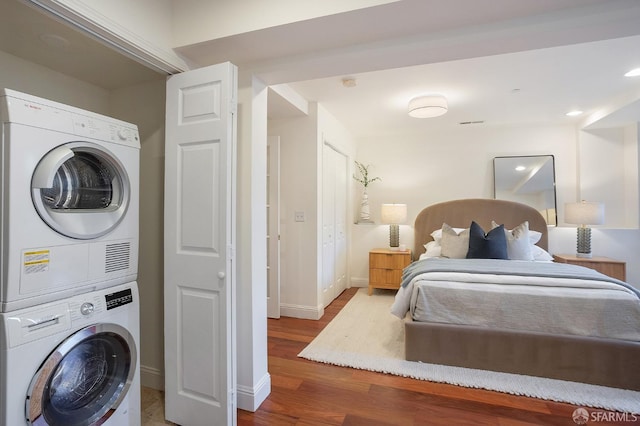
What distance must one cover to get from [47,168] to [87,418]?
1157 mm

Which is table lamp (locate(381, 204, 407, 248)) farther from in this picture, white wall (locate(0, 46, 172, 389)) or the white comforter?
white wall (locate(0, 46, 172, 389))

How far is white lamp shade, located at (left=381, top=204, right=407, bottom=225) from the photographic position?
4.50 metres

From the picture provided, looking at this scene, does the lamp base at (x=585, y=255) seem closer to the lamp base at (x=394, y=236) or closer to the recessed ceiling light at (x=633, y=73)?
the recessed ceiling light at (x=633, y=73)

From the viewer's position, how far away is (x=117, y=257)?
5.34 feet

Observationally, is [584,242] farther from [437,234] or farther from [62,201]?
[62,201]

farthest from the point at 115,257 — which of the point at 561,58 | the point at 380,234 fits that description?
Answer: the point at 380,234

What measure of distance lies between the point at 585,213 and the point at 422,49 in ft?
12.0

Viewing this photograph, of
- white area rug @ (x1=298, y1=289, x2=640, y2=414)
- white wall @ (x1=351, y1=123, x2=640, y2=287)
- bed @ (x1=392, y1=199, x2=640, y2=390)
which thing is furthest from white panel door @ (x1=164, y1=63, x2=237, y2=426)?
white wall @ (x1=351, y1=123, x2=640, y2=287)

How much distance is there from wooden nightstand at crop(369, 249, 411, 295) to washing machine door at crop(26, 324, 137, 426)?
3.30 meters

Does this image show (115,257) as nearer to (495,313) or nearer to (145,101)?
(145,101)

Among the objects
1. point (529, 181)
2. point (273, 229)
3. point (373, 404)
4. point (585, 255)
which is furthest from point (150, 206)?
point (585, 255)

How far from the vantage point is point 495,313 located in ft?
7.84

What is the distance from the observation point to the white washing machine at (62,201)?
3.92ft

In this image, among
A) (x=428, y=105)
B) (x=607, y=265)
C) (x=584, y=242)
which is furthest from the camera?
(x=584, y=242)
